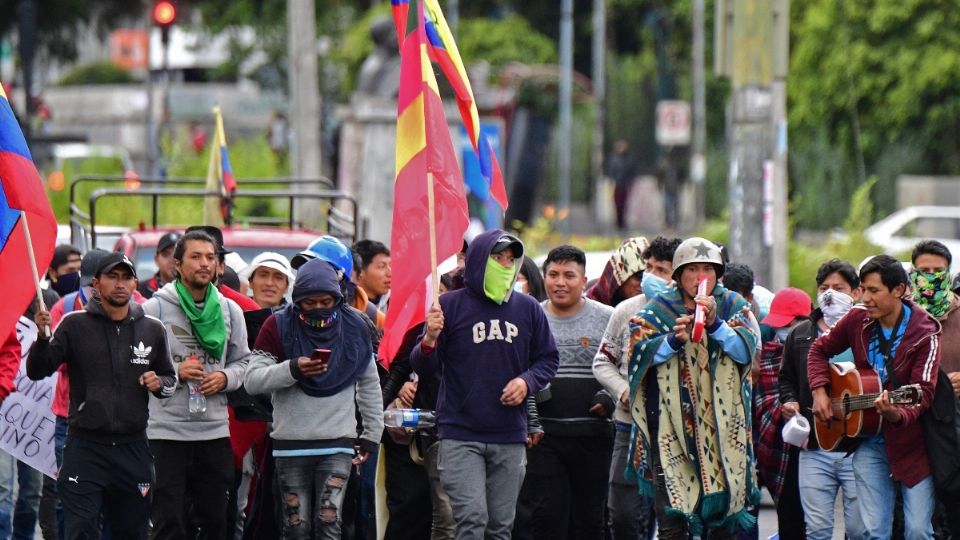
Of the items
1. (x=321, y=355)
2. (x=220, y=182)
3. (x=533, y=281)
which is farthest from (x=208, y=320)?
(x=220, y=182)

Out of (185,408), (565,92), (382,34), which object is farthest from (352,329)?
(565,92)

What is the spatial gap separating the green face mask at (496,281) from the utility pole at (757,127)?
267 inches

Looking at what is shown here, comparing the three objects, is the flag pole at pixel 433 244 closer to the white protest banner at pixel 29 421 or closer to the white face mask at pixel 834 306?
the white face mask at pixel 834 306

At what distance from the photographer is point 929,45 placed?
3700 cm

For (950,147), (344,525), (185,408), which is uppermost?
(950,147)

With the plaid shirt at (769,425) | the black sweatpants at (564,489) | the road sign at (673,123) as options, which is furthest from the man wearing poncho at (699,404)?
the road sign at (673,123)

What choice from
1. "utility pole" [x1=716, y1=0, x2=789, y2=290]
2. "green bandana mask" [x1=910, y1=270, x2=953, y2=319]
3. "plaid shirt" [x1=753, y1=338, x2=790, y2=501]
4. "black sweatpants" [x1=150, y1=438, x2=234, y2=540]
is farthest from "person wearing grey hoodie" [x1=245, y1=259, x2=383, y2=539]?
"utility pole" [x1=716, y1=0, x2=789, y2=290]

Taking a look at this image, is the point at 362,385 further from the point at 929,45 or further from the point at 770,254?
the point at 929,45

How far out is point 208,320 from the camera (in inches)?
386

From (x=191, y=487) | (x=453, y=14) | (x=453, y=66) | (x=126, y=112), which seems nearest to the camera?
(x=191, y=487)

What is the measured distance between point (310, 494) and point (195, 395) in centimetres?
77

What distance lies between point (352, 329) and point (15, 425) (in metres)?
2.14

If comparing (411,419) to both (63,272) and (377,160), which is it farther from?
(377,160)

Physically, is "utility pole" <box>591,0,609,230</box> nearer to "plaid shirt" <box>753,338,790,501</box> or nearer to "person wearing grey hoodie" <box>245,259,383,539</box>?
"plaid shirt" <box>753,338,790,501</box>
